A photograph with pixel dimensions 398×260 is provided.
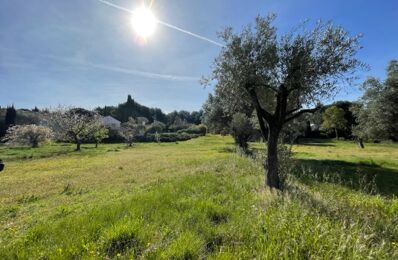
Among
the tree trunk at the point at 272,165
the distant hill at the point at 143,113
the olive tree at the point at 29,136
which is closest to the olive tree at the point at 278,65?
the tree trunk at the point at 272,165

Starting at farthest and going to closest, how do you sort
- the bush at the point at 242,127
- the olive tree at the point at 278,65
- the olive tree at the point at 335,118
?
the olive tree at the point at 335,118, the bush at the point at 242,127, the olive tree at the point at 278,65

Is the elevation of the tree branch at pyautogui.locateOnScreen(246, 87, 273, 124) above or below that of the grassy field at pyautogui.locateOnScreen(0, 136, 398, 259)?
above

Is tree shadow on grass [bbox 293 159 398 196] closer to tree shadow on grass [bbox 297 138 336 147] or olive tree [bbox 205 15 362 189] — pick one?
olive tree [bbox 205 15 362 189]

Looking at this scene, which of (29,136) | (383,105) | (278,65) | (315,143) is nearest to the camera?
(278,65)

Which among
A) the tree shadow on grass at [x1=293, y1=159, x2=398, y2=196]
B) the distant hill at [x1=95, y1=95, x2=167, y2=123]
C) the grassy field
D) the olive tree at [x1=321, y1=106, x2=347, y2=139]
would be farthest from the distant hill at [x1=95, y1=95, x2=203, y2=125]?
the grassy field

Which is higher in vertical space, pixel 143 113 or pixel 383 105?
pixel 143 113

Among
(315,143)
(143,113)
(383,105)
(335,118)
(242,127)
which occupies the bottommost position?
(315,143)

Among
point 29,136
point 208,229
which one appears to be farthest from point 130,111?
point 208,229

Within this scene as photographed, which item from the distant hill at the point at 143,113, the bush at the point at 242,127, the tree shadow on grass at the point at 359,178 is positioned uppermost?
the distant hill at the point at 143,113

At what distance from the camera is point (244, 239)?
234 inches

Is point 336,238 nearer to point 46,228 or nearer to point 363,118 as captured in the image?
point 46,228

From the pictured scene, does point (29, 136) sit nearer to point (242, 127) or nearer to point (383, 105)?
point (242, 127)

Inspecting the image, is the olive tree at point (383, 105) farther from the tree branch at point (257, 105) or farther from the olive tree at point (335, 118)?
the olive tree at point (335, 118)

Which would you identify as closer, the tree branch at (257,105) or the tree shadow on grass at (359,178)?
the tree branch at (257,105)
